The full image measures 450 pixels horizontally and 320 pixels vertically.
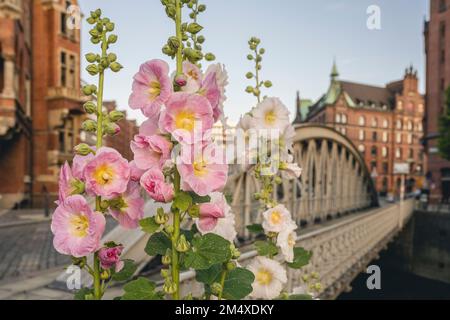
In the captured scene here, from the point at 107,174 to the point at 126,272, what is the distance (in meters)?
0.30

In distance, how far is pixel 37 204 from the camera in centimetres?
2234

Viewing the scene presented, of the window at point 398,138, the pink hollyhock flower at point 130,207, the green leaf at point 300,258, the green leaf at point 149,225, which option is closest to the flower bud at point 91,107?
the pink hollyhock flower at point 130,207

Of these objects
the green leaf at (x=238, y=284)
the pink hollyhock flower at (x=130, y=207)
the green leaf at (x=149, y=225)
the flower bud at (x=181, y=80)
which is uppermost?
the flower bud at (x=181, y=80)

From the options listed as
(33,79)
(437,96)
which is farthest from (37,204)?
(437,96)

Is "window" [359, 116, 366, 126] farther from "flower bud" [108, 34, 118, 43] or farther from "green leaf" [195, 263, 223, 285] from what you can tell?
"flower bud" [108, 34, 118, 43]

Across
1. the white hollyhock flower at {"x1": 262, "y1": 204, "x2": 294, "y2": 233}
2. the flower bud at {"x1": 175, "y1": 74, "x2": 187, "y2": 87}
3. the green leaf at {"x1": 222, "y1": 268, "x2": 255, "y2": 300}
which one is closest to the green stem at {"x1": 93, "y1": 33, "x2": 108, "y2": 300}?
the flower bud at {"x1": 175, "y1": 74, "x2": 187, "y2": 87}

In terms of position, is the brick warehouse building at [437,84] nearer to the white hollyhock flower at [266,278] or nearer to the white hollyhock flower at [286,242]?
the white hollyhock flower at [286,242]

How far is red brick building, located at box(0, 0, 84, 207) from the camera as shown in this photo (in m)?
20.9

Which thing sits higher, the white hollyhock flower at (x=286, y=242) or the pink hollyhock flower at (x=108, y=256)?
the pink hollyhock flower at (x=108, y=256)

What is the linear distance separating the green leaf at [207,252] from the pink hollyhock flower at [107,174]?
23cm

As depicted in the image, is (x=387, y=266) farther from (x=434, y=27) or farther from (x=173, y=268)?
(x=173, y=268)

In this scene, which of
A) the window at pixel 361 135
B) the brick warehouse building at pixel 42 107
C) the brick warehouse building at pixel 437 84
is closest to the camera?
the brick warehouse building at pixel 42 107

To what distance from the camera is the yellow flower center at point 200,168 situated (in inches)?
39.7

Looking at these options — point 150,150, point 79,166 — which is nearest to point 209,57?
point 150,150
